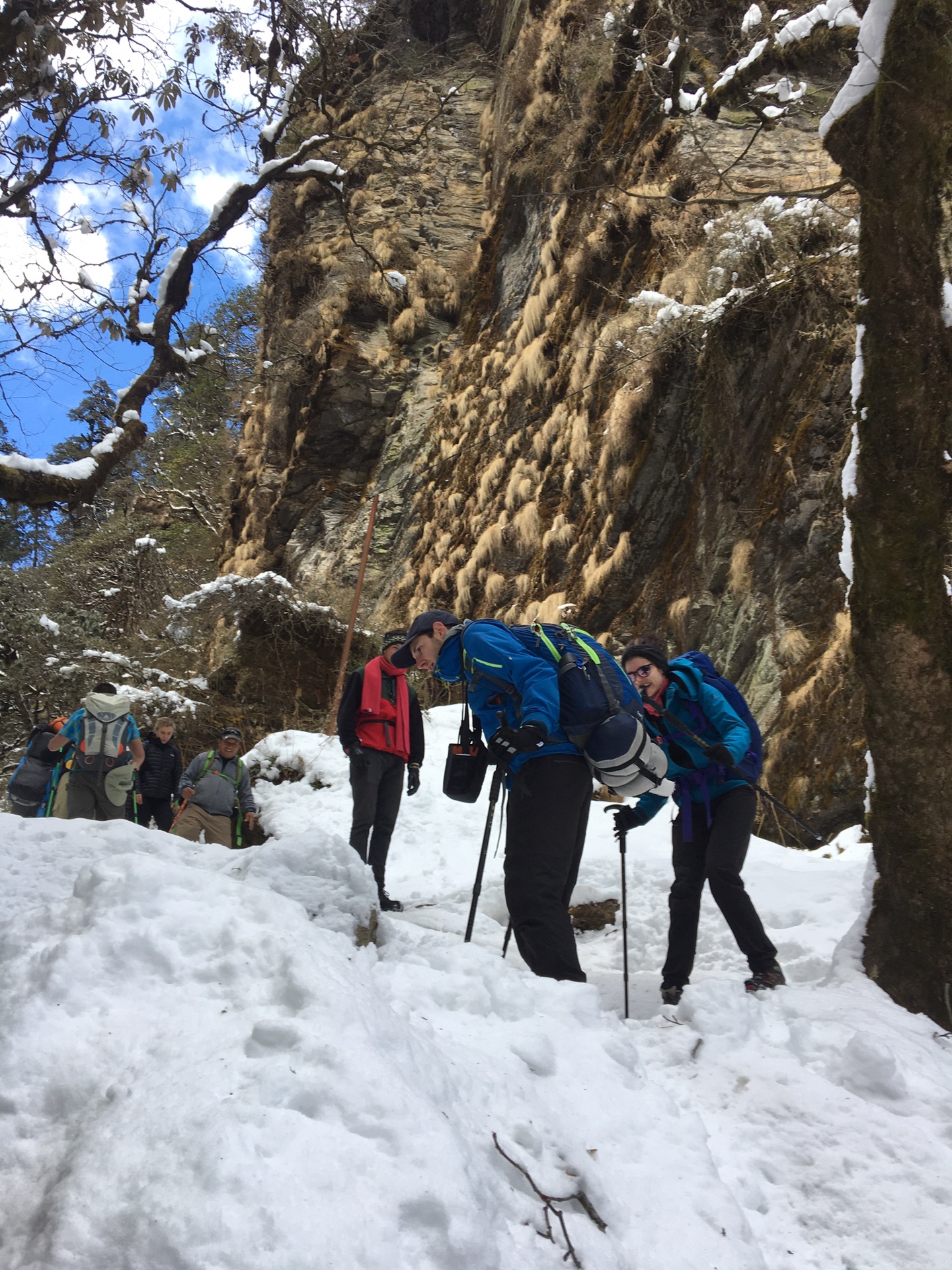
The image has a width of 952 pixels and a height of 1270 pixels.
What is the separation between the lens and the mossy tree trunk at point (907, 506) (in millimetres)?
3432

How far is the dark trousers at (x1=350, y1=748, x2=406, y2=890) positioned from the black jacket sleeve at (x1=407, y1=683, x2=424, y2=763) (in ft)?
0.44

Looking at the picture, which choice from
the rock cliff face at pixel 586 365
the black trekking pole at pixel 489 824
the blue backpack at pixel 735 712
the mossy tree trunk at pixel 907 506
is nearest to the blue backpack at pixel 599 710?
the black trekking pole at pixel 489 824

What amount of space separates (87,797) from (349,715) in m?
3.05

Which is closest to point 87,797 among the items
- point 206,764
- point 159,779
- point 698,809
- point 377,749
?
point 206,764

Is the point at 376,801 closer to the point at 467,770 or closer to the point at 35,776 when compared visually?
the point at 467,770

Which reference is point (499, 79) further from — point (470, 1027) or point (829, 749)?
point (470, 1027)

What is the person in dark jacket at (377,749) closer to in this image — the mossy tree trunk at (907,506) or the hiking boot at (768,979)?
the hiking boot at (768,979)

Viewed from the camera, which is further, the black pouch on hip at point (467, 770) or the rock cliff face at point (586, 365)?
the rock cliff face at point (586, 365)

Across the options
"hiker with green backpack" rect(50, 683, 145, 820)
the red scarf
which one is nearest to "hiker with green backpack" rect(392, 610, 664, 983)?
the red scarf

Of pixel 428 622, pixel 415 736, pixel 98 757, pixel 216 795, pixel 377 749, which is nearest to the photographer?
pixel 428 622

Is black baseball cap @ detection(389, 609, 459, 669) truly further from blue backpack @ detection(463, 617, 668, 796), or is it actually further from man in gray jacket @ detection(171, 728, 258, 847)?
man in gray jacket @ detection(171, 728, 258, 847)

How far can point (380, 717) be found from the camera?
5.95m

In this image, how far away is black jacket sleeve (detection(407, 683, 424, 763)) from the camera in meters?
6.16

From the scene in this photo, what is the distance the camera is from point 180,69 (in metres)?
5.77
